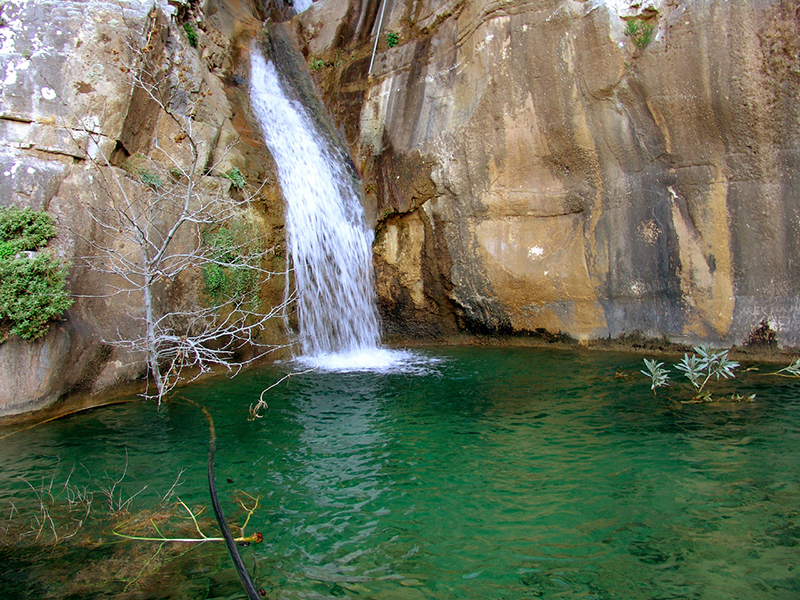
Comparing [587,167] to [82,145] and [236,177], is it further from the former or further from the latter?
[82,145]

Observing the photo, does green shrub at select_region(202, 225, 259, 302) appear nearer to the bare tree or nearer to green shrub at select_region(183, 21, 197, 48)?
the bare tree

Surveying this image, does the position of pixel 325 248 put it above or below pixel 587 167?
below

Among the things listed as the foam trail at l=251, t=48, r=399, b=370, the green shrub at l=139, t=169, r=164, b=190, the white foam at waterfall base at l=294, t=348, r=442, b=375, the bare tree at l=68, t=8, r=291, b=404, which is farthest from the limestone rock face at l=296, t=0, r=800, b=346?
the green shrub at l=139, t=169, r=164, b=190

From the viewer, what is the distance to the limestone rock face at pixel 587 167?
23.0ft

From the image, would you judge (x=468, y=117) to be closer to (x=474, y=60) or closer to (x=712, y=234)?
(x=474, y=60)

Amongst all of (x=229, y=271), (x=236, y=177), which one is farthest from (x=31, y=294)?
(x=236, y=177)

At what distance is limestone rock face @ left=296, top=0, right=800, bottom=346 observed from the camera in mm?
7008

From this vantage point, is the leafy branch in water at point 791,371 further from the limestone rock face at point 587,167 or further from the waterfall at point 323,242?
the waterfall at point 323,242

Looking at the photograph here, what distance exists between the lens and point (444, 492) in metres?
4.04

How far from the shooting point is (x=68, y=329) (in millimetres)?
6664

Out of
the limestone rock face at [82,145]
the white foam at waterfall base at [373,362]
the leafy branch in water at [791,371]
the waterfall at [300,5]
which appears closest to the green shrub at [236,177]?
the limestone rock face at [82,145]

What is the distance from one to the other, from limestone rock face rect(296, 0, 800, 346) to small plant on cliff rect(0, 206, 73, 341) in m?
5.65

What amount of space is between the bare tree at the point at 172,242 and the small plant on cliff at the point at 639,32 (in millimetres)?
6288

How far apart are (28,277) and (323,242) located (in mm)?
4811
